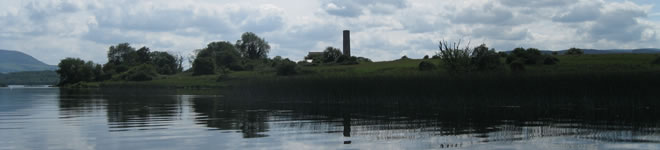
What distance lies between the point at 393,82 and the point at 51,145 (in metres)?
22.5

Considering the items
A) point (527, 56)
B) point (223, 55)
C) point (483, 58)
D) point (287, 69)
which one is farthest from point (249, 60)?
point (483, 58)

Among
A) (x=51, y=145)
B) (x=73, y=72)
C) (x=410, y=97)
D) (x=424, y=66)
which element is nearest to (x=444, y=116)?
(x=410, y=97)

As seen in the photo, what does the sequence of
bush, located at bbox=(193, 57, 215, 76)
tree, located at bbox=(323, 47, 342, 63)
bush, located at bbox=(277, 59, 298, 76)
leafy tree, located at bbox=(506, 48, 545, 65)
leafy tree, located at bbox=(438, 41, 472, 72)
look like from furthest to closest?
bush, located at bbox=(193, 57, 215, 76)
tree, located at bbox=(323, 47, 342, 63)
bush, located at bbox=(277, 59, 298, 76)
leafy tree, located at bbox=(506, 48, 545, 65)
leafy tree, located at bbox=(438, 41, 472, 72)

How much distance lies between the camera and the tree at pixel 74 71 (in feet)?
524

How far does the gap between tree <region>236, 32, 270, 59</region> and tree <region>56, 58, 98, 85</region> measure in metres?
48.2

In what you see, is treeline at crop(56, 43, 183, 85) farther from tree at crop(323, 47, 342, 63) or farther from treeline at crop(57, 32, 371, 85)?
tree at crop(323, 47, 342, 63)

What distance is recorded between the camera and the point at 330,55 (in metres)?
130

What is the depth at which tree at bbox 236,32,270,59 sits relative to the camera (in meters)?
197

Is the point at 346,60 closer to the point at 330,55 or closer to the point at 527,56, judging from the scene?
the point at 330,55

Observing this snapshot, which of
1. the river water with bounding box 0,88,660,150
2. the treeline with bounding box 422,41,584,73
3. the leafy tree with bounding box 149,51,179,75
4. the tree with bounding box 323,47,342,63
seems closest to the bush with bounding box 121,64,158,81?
the leafy tree with bounding box 149,51,179,75

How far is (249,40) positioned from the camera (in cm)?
19725

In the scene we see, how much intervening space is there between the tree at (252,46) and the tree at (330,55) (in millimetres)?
66742

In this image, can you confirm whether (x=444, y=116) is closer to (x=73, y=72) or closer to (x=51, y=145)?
(x=51, y=145)

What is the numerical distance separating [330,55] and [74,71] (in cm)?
7327
